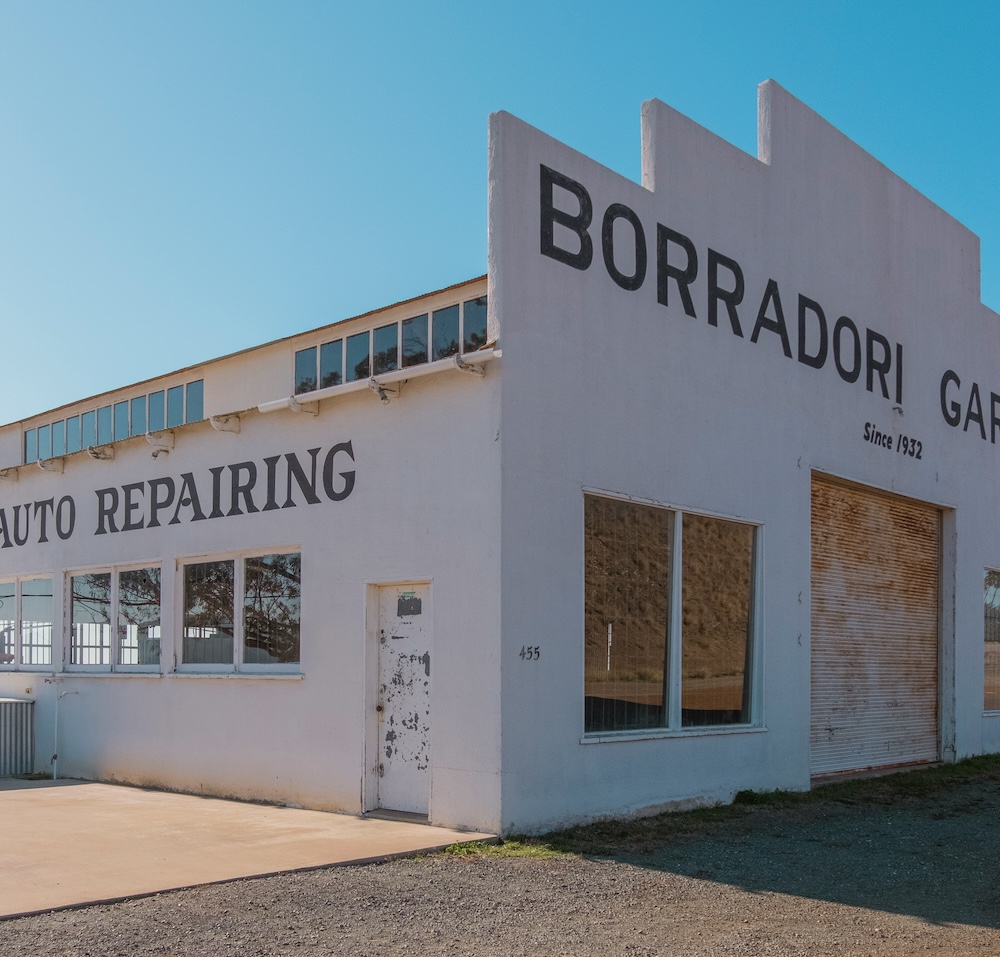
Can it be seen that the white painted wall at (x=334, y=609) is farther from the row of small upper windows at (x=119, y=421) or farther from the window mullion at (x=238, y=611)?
the row of small upper windows at (x=119, y=421)

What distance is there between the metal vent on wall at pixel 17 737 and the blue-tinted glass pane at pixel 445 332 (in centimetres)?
814

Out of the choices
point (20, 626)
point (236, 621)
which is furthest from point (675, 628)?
point (20, 626)

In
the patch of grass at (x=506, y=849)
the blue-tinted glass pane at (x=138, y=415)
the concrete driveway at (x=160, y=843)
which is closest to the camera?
the concrete driveway at (x=160, y=843)

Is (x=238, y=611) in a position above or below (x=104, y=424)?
below

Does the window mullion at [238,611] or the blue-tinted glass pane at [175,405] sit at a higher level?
the blue-tinted glass pane at [175,405]

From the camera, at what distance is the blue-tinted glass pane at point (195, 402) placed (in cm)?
1744

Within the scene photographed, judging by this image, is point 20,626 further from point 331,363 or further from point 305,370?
point 331,363

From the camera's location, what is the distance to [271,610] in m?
12.9

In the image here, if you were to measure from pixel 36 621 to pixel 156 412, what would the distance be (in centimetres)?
365

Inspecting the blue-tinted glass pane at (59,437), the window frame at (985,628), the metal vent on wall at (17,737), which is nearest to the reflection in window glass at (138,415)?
the blue-tinted glass pane at (59,437)

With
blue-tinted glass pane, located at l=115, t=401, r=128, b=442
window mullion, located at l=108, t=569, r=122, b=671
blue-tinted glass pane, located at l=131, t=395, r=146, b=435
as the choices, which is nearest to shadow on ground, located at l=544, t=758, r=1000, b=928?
window mullion, located at l=108, t=569, r=122, b=671

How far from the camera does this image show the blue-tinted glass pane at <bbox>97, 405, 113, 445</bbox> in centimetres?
1916

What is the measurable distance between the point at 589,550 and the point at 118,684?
7037 mm

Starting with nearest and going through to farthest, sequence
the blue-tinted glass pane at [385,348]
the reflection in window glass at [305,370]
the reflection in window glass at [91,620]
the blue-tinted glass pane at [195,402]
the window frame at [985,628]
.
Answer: the blue-tinted glass pane at [385,348], the reflection in window glass at [91,620], the reflection in window glass at [305,370], the blue-tinted glass pane at [195,402], the window frame at [985,628]
